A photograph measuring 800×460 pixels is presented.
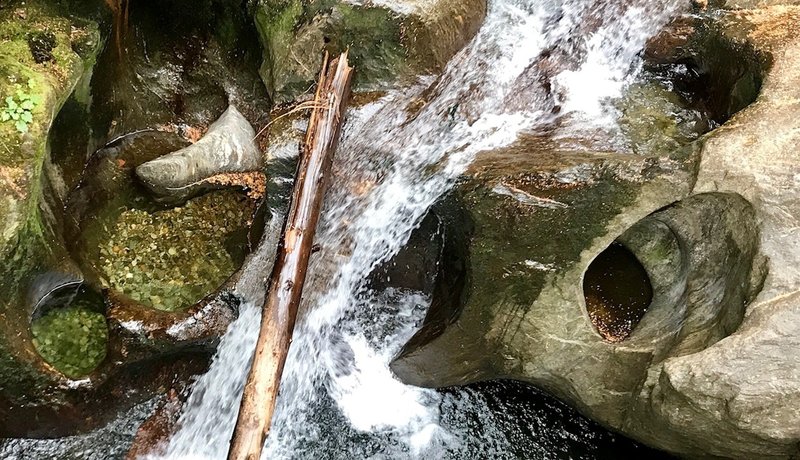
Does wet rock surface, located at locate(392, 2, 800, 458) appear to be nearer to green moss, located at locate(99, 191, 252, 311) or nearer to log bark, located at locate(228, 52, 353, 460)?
log bark, located at locate(228, 52, 353, 460)

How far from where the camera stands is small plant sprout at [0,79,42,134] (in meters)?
4.17

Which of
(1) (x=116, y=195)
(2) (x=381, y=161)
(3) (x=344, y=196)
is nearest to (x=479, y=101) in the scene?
(2) (x=381, y=161)

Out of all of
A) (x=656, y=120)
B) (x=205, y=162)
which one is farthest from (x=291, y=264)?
(x=656, y=120)

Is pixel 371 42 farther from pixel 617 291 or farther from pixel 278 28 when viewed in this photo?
pixel 617 291

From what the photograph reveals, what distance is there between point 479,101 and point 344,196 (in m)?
1.78

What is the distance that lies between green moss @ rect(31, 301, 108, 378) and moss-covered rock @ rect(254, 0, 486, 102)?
273 cm

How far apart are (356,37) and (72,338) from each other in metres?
3.82

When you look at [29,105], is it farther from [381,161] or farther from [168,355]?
[381,161]

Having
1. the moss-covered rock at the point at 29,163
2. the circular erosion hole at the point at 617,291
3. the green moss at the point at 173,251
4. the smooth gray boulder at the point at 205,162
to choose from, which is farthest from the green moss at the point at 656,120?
the moss-covered rock at the point at 29,163

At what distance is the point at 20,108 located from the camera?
13.8 ft

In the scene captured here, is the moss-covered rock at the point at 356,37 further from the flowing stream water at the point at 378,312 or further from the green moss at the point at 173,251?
the green moss at the point at 173,251

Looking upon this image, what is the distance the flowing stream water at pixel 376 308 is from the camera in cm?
520

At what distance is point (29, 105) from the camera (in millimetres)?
4254

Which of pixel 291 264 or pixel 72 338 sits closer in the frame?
pixel 291 264
